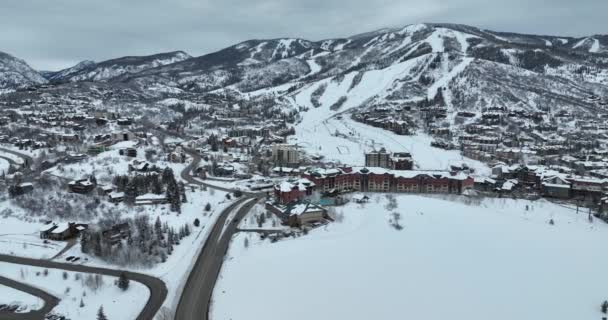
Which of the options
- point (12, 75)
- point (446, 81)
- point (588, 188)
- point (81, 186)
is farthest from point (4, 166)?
point (12, 75)

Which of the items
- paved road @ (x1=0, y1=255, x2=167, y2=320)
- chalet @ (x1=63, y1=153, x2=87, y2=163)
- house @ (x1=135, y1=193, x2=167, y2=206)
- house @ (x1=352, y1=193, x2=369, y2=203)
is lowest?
paved road @ (x1=0, y1=255, x2=167, y2=320)

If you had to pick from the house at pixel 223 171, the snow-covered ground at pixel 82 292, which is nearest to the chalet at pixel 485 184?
the house at pixel 223 171

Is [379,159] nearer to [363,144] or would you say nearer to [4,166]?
[363,144]

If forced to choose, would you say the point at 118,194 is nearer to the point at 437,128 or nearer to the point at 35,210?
the point at 35,210

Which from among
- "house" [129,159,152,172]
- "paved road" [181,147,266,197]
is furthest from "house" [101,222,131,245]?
"house" [129,159,152,172]

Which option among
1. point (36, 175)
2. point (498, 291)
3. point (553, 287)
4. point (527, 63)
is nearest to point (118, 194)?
point (36, 175)

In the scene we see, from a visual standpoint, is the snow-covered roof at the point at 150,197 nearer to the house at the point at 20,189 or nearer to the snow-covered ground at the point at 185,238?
the snow-covered ground at the point at 185,238

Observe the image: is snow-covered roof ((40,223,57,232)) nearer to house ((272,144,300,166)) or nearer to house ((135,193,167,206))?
house ((135,193,167,206))
